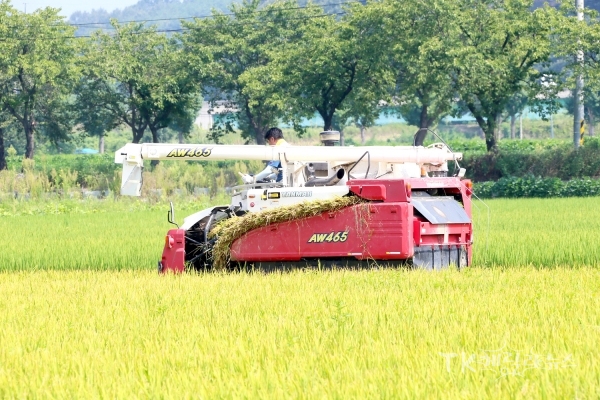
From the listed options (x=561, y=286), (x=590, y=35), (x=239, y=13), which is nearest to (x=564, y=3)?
(x=590, y=35)

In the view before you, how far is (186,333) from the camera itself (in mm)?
8266

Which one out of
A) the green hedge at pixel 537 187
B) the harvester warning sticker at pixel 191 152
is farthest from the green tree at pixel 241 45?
the harvester warning sticker at pixel 191 152

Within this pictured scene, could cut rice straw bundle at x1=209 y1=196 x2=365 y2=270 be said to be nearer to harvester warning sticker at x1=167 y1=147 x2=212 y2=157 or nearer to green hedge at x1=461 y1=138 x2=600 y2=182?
harvester warning sticker at x1=167 y1=147 x2=212 y2=157

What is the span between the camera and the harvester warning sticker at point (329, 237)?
1272 cm

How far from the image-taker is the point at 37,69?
53062 mm

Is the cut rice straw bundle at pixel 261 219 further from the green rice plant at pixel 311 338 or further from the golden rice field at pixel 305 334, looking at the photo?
the green rice plant at pixel 311 338

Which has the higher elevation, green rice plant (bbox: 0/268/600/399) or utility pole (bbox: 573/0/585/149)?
utility pole (bbox: 573/0/585/149)

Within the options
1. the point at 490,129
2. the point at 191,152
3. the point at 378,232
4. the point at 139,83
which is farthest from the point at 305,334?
the point at 139,83

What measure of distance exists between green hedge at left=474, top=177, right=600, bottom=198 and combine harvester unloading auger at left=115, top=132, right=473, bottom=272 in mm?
25038

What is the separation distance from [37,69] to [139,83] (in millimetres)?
5871

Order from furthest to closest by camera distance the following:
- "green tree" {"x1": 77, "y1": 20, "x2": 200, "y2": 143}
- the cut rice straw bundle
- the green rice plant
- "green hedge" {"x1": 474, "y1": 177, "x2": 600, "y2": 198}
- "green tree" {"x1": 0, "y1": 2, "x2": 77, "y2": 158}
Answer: "green tree" {"x1": 77, "y1": 20, "x2": 200, "y2": 143}
"green tree" {"x1": 0, "y1": 2, "x2": 77, "y2": 158}
"green hedge" {"x1": 474, "y1": 177, "x2": 600, "y2": 198}
the cut rice straw bundle
the green rice plant

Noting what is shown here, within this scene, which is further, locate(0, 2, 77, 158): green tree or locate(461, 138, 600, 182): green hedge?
locate(0, 2, 77, 158): green tree

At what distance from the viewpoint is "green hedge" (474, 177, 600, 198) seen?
3844 cm

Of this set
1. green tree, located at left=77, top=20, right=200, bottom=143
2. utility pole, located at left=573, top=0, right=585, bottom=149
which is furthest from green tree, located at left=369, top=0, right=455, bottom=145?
green tree, located at left=77, top=20, right=200, bottom=143
